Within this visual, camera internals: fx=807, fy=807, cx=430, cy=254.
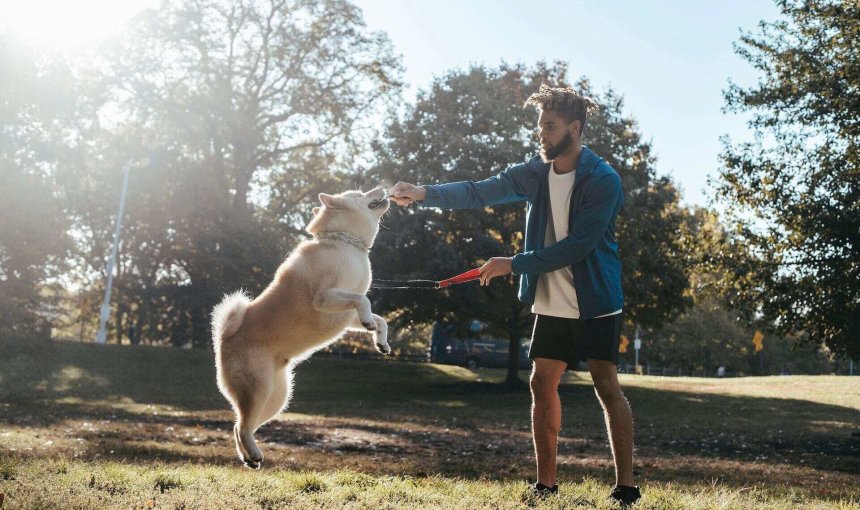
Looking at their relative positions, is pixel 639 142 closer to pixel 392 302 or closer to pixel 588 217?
pixel 392 302

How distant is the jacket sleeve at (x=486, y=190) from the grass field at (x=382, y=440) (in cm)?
206

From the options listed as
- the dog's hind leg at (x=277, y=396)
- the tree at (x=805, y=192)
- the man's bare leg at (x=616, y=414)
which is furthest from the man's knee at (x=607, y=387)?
the tree at (x=805, y=192)

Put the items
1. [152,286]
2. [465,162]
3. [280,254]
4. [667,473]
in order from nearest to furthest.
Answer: [667,473] < [465,162] < [280,254] < [152,286]

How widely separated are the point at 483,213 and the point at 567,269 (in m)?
19.2

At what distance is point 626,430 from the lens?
538cm

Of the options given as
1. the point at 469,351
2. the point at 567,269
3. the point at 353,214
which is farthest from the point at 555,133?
the point at 469,351

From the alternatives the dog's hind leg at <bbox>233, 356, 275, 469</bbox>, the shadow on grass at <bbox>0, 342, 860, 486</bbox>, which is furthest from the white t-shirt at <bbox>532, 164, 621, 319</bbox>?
the shadow on grass at <bbox>0, 342, 860, 486</bbox>

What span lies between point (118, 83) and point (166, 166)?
5336mm

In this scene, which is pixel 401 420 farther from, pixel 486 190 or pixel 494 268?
pixel 494 268

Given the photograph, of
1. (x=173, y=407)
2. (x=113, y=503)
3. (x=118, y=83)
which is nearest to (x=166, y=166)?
(x=118, y=83)

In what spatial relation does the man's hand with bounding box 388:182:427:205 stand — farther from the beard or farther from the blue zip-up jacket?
the beard

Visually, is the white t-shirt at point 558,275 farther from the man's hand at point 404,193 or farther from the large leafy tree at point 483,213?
the large leafy tree at point 483,213

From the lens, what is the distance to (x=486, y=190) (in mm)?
5859

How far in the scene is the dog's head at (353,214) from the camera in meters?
5.29
